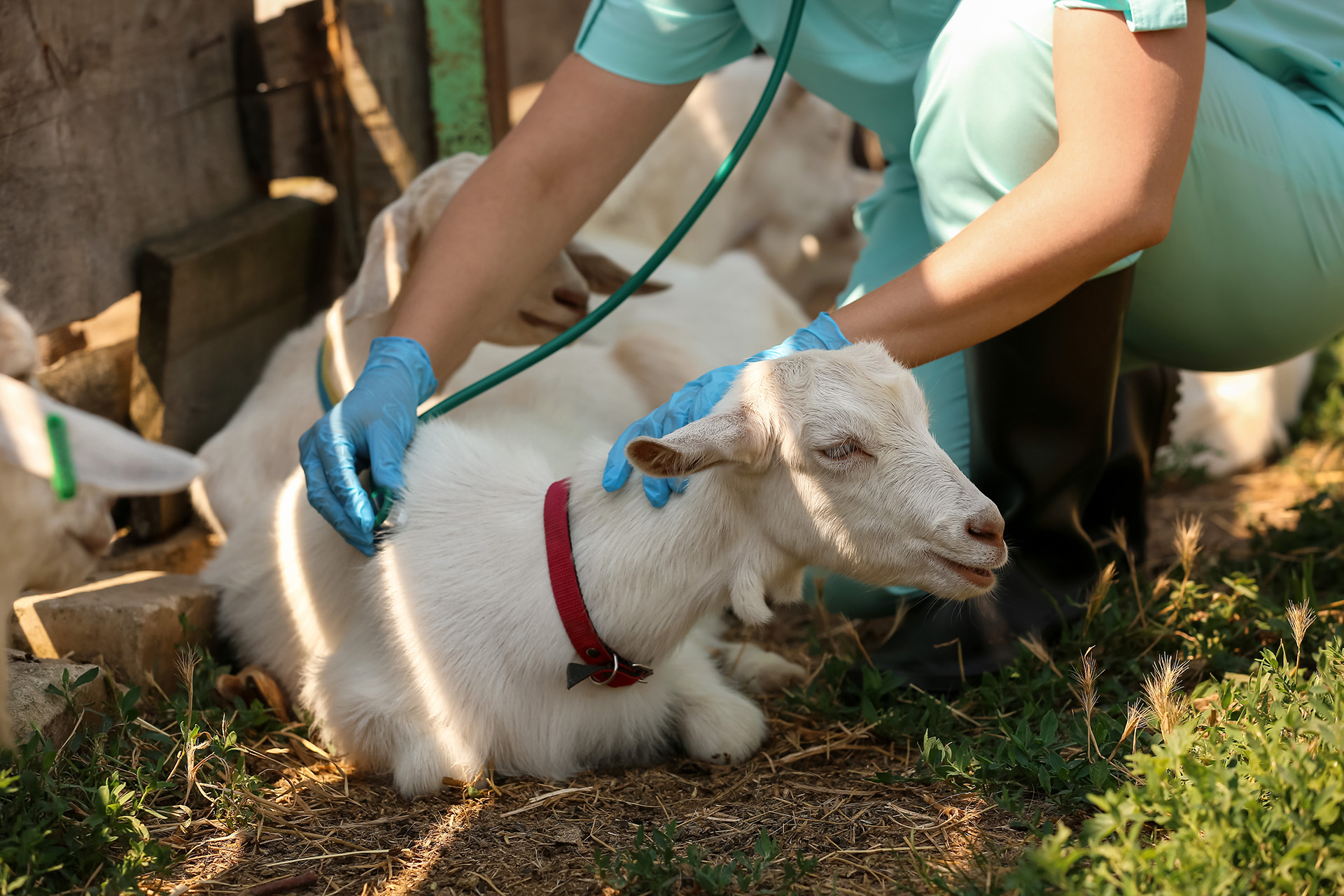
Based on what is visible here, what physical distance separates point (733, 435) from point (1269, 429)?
8.42 feet

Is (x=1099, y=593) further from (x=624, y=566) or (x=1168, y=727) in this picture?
(x=624, y=566)

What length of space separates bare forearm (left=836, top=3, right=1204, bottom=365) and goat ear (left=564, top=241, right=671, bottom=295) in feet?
3.22

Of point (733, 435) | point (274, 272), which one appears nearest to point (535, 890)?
point (733, 435)

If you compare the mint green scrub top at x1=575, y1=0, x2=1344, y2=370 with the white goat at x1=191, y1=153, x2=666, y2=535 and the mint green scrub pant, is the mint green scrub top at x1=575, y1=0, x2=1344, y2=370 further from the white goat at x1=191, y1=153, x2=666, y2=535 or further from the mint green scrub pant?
the white goat at x1=191, y1=153, x2=666, y2=535

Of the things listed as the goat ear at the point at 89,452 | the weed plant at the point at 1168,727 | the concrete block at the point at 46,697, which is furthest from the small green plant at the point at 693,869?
the concrete block at the point at 46,697

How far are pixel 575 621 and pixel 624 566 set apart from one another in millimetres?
115

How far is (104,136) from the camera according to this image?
2.42m

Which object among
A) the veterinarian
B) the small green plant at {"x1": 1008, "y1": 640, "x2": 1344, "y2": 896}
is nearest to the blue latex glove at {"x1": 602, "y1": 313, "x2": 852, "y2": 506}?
the veterinarian

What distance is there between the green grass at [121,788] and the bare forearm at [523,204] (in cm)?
74

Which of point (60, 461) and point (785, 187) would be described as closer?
point (60, 461)

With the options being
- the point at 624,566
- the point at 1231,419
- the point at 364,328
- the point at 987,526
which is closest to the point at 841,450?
the point at 987,526

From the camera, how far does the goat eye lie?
1590 mm

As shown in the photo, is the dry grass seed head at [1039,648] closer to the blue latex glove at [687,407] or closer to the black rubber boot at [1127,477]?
the black rubber boot at [1127,477]

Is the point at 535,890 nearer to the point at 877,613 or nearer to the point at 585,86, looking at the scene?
the point at 877,613
